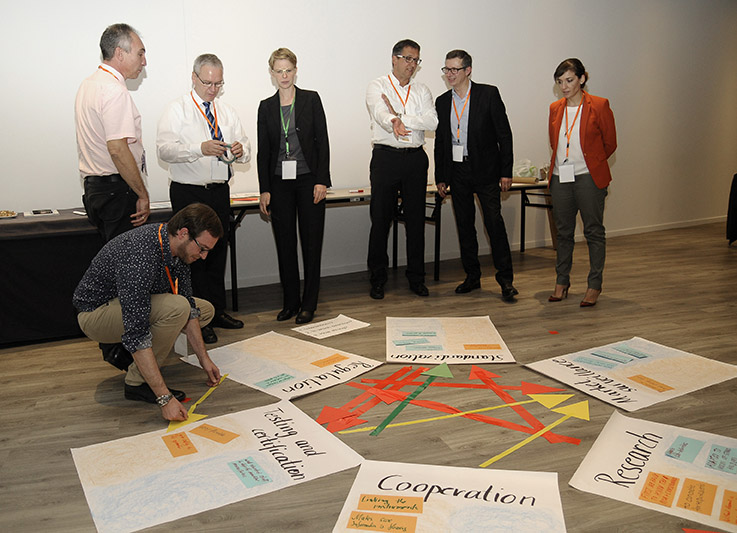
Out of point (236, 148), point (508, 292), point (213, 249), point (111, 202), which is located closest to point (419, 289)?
point (508, 292)

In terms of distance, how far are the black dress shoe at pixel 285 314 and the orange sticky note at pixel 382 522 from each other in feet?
7.20

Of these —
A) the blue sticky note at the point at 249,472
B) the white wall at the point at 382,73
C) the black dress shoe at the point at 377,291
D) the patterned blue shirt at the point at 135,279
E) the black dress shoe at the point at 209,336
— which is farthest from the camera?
the black dress shoe at the point at 377,291

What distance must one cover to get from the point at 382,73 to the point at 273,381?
3184mm

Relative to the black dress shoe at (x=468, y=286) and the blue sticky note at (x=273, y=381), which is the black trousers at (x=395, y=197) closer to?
the black dress shoe at (x=468, y=286)

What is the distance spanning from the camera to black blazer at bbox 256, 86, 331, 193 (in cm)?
386

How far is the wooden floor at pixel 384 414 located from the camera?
196 cm

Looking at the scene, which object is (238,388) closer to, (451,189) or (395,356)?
(395,356)

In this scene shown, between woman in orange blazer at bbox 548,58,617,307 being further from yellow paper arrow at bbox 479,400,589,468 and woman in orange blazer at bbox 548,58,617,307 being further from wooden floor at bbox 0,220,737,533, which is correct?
yellow paper arrow at bbox 479,400,589,468

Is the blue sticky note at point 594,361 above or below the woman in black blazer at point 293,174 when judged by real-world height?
below

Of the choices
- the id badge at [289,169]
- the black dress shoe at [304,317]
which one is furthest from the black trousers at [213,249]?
the black dress shoe at [304,317]

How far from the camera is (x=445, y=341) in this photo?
3.47 meters

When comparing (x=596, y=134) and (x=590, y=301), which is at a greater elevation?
(x=596, y=134)

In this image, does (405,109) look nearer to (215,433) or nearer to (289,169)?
(289,169)

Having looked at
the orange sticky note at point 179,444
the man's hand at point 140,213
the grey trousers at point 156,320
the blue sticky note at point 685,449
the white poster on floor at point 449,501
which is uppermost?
the man's hand at point 140,213
